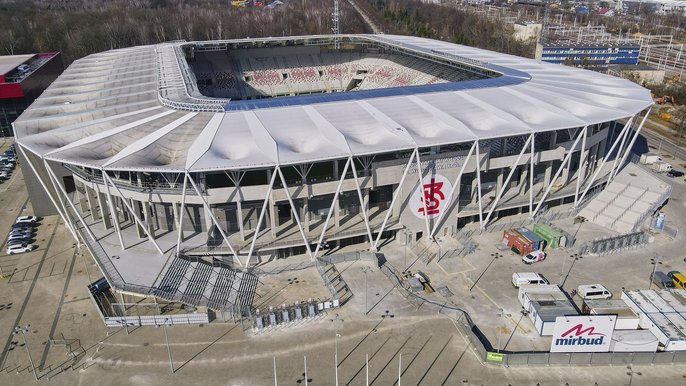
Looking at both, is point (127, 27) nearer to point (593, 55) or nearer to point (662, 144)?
point (593, 55)

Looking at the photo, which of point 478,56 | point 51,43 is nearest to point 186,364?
point 478,56

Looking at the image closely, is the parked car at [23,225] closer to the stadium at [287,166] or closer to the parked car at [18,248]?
the stadium at [287,166]

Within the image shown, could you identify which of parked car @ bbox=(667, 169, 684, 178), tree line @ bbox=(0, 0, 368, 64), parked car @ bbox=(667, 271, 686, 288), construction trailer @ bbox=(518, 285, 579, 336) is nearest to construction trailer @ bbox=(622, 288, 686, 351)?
parked car @ bbox=(667, 271, 686, 288)

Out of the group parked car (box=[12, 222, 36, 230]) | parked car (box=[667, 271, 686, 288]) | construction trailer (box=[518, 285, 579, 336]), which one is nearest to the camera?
construction trailer (box=[518, 285, 579, 336])

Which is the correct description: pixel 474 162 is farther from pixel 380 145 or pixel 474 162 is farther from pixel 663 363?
pixel 663 363

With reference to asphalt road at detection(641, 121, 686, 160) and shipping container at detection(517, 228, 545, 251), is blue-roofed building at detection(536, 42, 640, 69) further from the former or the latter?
shipping container at detection(517, 228, 545, 251)

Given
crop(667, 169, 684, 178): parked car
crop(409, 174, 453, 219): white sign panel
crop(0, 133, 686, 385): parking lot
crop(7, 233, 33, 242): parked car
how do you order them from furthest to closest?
crop(667, 169, 684, 178): parked car
crop(7, 233, 33, 242): parked car
crop(409, 174, 453, 219): white sign panel
crop(0, 133, 686, 385): parking lot

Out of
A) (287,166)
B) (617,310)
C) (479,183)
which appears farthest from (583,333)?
(287,166)
